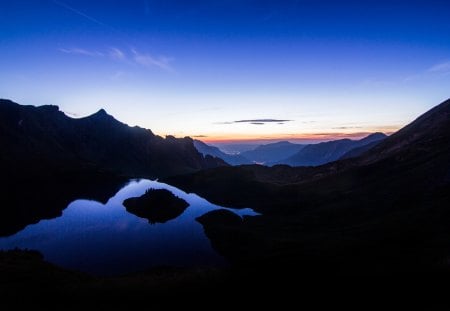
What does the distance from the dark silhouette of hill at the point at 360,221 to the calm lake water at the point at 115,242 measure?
8900 millimetres

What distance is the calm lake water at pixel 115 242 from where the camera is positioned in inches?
3351

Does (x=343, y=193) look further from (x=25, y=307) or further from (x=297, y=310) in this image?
(x=25, y=307)

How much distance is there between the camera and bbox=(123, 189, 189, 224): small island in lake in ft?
499

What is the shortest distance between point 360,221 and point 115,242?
7624 centimetres

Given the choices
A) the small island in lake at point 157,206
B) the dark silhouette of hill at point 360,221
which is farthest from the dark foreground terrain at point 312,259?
the small island in lake at point 157,206

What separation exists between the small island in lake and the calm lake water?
4.64m

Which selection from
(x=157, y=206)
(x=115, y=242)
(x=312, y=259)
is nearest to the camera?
(x=312, y=259)

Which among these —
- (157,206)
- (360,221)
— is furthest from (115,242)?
(360,221)

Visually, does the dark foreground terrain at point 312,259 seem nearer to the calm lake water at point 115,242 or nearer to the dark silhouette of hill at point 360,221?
the dark silhouette of hill at point 360,221

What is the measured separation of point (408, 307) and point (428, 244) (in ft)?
121

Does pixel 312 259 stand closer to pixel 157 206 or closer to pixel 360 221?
pixel 360 221

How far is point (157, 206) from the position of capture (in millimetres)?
162375

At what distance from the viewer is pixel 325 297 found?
141ft

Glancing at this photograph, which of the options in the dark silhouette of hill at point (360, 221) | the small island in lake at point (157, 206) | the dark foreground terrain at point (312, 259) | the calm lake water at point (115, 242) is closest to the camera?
the dark foreground terrain at point (312, 259)
